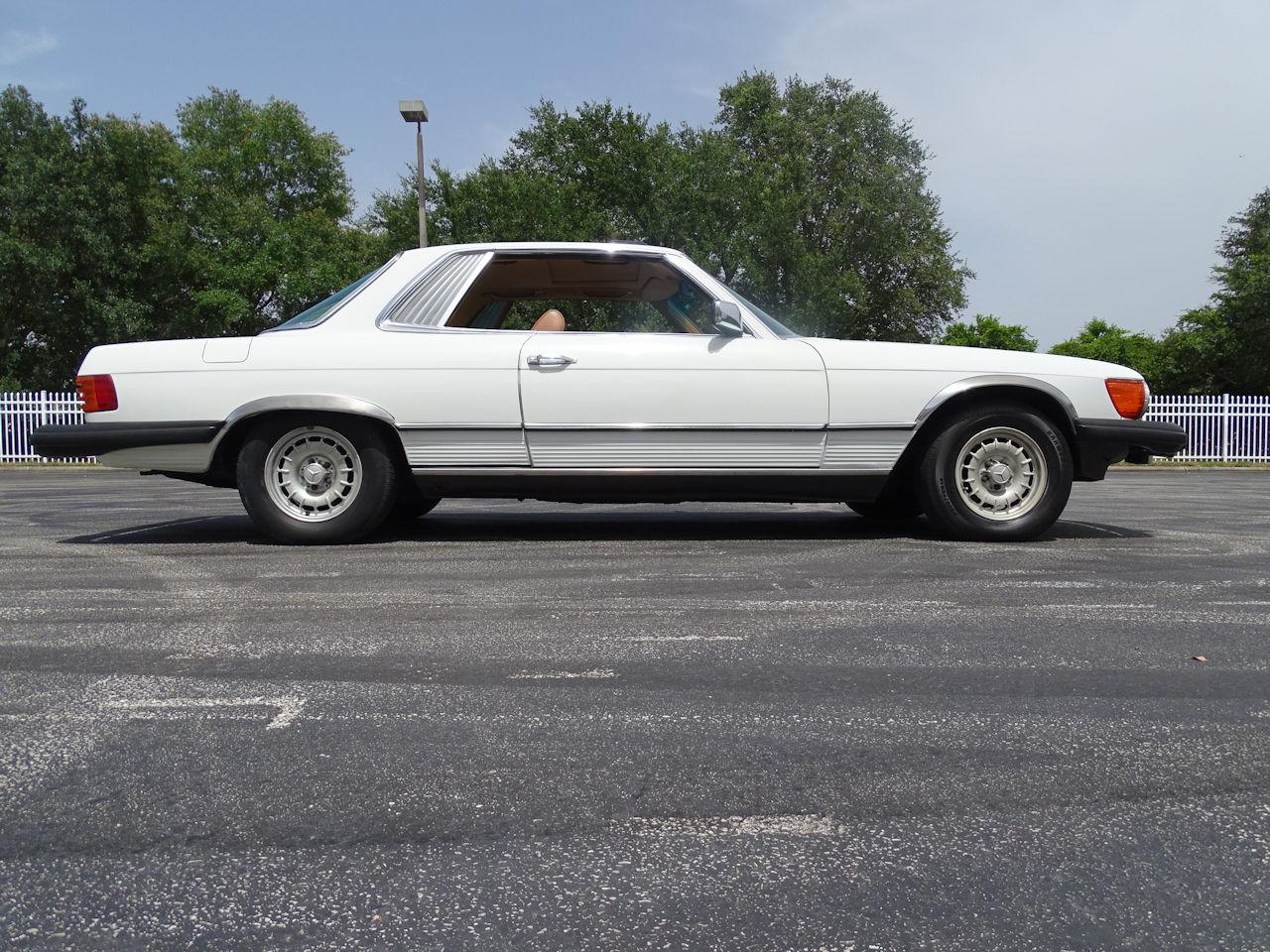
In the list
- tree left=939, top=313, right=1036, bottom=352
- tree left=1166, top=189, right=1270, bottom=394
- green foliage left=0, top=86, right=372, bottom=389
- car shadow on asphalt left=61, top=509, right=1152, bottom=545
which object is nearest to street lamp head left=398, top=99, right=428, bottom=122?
car shadow on asphalt left=61, top=509, right=1152, bottom=545

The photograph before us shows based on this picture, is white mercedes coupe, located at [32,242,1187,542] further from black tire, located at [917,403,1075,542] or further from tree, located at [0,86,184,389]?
tree, located at [0,86,184,389]

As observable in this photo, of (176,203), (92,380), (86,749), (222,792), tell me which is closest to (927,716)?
(222,792)

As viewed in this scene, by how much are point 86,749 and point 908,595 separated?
9.48 feet

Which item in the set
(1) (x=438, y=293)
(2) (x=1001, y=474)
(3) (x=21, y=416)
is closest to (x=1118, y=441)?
(2) (x=1001, y=474)

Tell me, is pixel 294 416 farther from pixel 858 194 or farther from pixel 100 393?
pixel 858 194

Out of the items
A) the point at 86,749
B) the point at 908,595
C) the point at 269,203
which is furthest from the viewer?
the point at 269,203

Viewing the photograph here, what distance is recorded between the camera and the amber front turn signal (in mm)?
5525

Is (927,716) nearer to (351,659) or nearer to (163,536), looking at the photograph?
(351,659)

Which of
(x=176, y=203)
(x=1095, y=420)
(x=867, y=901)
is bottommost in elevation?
(x=867, y=901)

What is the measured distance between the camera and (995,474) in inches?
217

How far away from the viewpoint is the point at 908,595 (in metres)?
4.05

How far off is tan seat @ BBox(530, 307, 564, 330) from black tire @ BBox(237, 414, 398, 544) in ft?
3.65

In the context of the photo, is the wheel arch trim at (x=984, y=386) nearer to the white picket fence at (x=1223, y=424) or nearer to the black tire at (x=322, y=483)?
the black tire at (x=322, y=483)

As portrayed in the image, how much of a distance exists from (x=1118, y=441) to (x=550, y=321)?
3.14 metres
